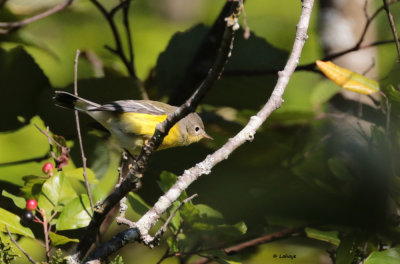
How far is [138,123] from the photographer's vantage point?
7.12 ft

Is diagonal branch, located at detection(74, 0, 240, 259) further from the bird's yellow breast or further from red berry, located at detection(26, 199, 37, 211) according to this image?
the bird's yellow breast

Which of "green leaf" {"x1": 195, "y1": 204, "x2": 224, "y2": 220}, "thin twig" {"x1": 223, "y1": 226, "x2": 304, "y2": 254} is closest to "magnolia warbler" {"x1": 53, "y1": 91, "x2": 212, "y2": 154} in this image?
"thin twig" {"x1": 223, "y1": 226, "x2": 304, "y2": 254}

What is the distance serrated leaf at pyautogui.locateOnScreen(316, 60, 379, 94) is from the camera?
1.53m

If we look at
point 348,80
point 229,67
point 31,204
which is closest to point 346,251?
point 348,80

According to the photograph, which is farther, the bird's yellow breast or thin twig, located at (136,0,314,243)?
the bird's yellow breast

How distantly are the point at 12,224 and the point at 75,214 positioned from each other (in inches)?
6.8

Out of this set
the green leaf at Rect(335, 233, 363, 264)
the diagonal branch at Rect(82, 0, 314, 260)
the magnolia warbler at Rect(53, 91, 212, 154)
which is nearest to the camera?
the diagonal branch at Rect(82, 0, 314, 260)

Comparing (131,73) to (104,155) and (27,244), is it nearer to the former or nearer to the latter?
(104,155)

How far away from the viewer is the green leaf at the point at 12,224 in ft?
4.51

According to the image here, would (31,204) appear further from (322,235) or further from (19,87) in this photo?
(322,235)

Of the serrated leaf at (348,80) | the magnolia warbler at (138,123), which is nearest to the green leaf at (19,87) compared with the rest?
the magnolia warbler at (138,123)

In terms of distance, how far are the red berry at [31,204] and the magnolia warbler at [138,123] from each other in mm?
604

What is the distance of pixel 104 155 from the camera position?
1956mm

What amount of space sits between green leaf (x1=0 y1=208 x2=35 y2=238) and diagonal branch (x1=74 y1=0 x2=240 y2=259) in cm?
24
